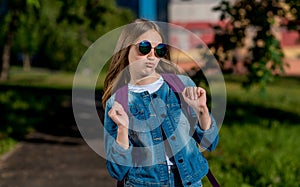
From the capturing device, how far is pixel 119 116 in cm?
283

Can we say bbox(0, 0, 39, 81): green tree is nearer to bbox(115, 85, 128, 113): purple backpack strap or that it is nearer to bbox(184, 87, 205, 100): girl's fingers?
bbox(115, 85, 128, 113): purple backpack strap

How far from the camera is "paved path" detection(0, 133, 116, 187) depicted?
7.30m

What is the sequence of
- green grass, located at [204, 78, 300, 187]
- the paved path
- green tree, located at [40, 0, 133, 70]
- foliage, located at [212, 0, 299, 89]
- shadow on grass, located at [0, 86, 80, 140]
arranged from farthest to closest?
green tree, located at [40, 0, 133, 70]
shadow on grass, located at [0, 86, 80, 140]
foliage, located at [212, 0, 299, 89]
the paved path
green grass, located at [204, 78, 300, 187]

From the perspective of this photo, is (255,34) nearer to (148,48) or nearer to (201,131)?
(201,131)

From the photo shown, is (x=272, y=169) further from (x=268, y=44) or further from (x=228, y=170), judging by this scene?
(x=268, y=44)

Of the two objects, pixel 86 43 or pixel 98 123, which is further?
pixel 86 43

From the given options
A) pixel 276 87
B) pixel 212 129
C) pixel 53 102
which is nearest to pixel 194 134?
pixel 212 129

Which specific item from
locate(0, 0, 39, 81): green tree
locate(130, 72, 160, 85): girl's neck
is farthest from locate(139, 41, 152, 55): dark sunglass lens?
locate(0, 0, 39, 81): green tree

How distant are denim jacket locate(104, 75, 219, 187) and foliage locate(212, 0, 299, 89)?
494 centimetres

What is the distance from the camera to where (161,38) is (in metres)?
3.01

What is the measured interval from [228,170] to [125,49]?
4927mm

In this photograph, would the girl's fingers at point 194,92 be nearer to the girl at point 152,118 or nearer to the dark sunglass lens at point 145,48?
the girl at point 152,118

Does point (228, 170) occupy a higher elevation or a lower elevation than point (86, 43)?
higher

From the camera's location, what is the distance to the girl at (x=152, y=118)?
2932 mm
